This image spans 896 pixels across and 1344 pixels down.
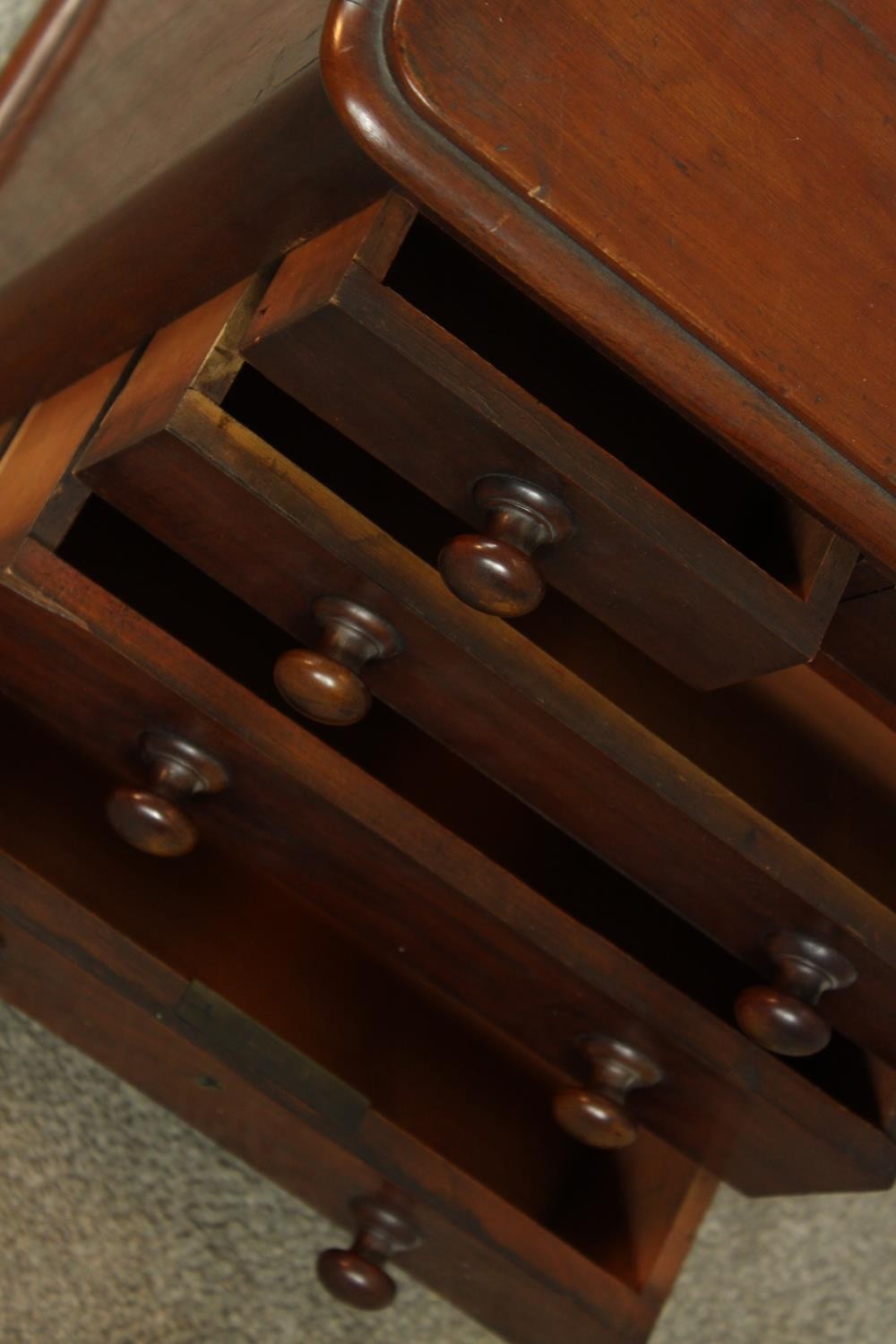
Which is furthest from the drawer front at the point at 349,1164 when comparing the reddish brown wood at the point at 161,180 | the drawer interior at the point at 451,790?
the reddish brown wood at the point at 161,180

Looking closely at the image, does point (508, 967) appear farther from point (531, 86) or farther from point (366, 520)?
point (531, 86)

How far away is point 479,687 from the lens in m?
0.63

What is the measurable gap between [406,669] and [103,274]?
0.20 meters

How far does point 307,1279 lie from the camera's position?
3.06 feet

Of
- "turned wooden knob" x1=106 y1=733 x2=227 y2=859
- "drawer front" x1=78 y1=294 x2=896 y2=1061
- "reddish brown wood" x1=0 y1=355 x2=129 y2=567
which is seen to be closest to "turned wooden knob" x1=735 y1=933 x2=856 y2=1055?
"drawer front" x1=78 y1=294 x2=896 y2=1061

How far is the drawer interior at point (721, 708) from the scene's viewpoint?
699mm

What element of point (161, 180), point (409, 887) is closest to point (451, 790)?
point (409, 887)

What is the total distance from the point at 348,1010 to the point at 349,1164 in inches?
2.8

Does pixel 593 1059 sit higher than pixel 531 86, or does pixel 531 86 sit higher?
pixel 531 86

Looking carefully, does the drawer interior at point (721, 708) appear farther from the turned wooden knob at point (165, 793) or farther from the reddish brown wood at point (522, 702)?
the turned wooden knob at point (165, 793)

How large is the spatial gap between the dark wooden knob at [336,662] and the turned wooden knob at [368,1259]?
0.28 metres

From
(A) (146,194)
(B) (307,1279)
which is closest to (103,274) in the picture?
(A) (146,194)

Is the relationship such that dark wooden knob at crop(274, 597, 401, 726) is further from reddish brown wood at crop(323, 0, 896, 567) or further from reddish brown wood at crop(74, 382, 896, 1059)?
reddish brown wood at crop(323, 0, 896, 567)

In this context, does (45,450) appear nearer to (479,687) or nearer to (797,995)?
(479,687)
